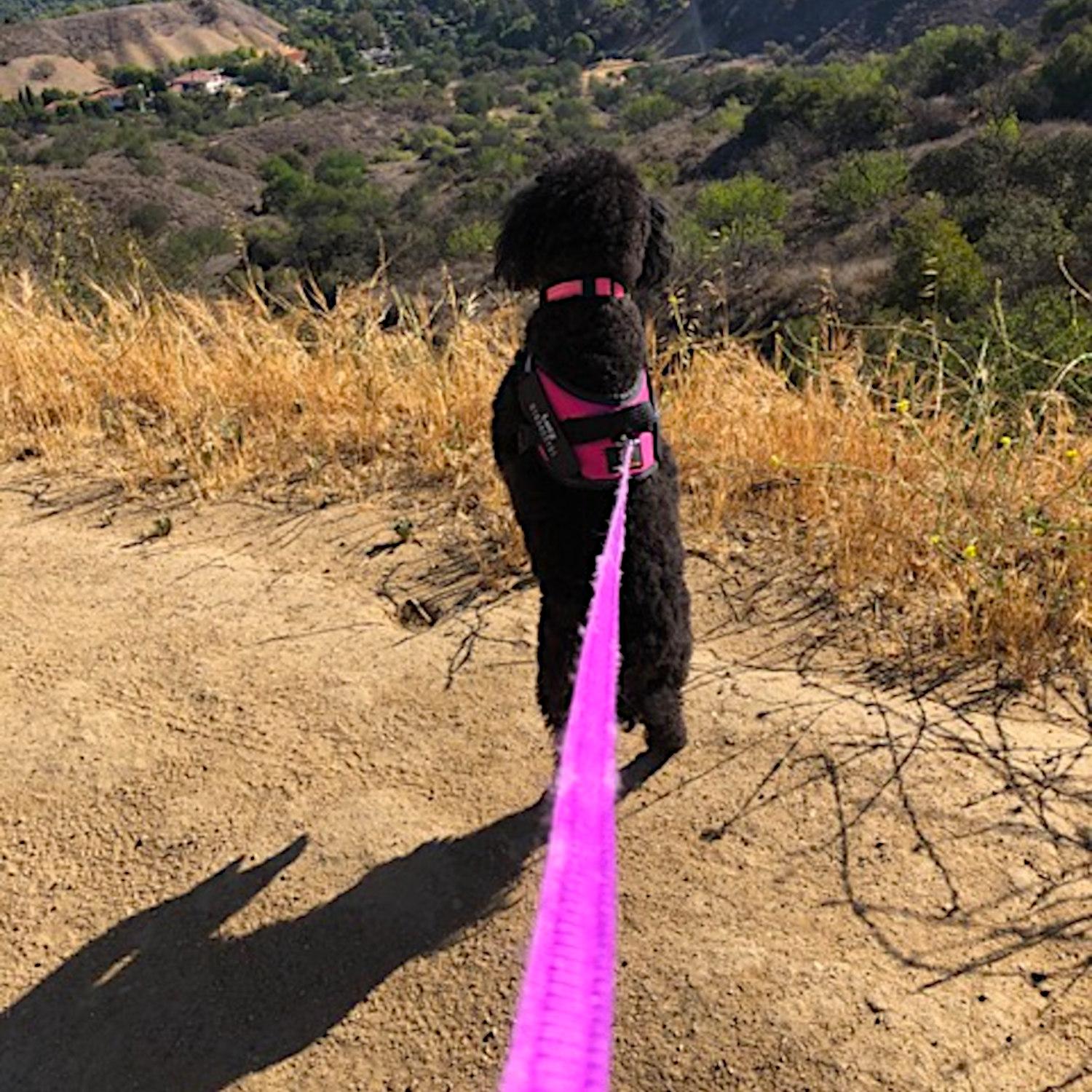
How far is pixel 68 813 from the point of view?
2635 mm

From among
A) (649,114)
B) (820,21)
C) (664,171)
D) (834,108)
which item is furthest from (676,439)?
(820,21)

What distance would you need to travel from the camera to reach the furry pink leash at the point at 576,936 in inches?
32.3

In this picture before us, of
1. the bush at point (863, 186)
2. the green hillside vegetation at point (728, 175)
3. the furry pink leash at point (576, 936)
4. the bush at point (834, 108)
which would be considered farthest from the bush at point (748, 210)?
the furry pink leash at point (576, 936)

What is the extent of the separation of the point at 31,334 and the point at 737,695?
4.43 meters

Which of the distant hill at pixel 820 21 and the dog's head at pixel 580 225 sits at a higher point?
the distant hill at pixel 820 21

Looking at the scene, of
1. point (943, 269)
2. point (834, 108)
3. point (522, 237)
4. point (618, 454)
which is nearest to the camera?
point (618, 454)

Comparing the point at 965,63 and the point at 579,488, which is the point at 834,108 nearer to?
the point at 965,63

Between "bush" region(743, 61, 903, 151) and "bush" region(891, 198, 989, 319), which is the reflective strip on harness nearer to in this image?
"bush" region(891, 198, 989, 319)

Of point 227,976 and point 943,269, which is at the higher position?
point 227,976

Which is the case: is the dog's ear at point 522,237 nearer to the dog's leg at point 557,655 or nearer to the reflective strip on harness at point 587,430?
the reflective strip on harness at point 587,430

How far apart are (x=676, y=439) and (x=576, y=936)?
3285 mm

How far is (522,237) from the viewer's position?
7.84 feet

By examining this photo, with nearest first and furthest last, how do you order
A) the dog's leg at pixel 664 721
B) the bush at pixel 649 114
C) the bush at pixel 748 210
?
the dog's leg at pixel 664 721, the bush at pixel 748 210, the bush at pixel 649 114

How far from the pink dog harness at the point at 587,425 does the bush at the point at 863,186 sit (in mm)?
24546
